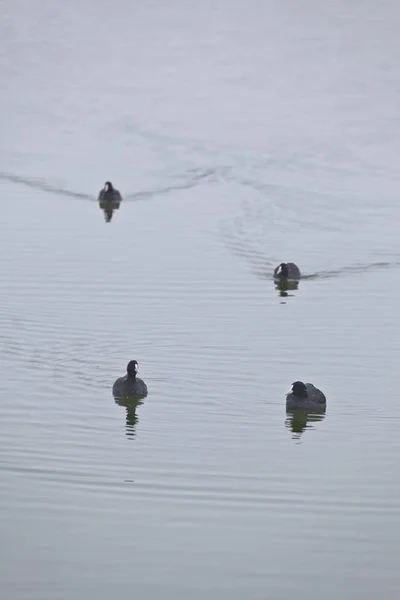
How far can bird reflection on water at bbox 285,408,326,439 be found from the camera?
71.9ft

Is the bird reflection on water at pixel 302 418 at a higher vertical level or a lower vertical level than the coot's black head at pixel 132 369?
lower

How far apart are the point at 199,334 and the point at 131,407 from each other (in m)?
4.32

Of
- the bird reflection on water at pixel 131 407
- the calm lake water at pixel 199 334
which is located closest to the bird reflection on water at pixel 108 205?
the calm lake water at pixel 199 334

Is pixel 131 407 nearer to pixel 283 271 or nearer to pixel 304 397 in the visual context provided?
pixel 304 397

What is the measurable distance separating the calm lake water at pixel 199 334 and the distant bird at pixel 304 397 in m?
0.21

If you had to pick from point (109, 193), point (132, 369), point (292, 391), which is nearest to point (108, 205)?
point (109, 193)

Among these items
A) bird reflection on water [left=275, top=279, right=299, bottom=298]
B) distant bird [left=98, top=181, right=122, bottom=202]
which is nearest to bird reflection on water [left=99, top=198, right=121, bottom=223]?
distant bird [left=98, top=181, right=122, bottom=202]

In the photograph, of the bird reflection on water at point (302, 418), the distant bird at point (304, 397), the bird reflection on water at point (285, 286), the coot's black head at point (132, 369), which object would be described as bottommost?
the bird reflection on water at point (302, 418)

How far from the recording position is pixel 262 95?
59625 mm

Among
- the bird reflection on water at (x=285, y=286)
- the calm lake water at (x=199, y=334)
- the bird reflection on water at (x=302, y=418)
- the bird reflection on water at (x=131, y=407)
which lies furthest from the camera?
the bird reflection on water at (x=285, y=286)

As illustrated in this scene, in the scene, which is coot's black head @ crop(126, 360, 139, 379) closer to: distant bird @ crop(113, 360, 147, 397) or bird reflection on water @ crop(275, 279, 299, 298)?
distant bird @ crop(113, 360, 147, 397)

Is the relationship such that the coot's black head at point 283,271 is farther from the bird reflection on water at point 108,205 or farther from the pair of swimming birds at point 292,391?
the pair of swimming birds at point 292,391

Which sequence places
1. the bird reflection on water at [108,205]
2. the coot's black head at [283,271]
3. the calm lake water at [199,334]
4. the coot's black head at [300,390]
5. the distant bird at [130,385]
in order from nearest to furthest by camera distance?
the calm lake water at [199,334] < the coot's black head at [300,390] < the distant bird at [130,385] < the coot's black head at [283,271] < the bird reflection on water at [108,205]

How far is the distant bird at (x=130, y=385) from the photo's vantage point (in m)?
22.7
